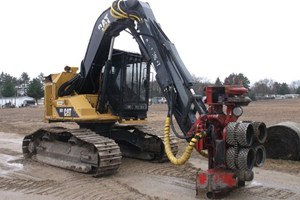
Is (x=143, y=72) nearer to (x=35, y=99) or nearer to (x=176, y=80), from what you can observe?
(x=176, y=80)

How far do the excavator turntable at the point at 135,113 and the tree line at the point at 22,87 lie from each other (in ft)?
144

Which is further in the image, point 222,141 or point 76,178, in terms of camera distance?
point 76,178

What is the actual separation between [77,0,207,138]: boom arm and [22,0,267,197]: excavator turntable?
20 millimetres

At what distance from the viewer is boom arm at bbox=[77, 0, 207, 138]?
788cm

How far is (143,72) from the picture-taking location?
10477mm

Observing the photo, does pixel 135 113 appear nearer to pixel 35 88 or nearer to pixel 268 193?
pixel 268 193

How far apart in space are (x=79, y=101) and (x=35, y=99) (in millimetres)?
83739

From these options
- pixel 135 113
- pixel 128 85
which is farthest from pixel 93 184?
pixel 128 85

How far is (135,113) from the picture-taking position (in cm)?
1041

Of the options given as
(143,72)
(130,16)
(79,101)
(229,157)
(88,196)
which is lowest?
(88,196)

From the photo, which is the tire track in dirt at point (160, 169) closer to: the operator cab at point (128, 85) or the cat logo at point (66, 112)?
the operator cab at point (128, 85)

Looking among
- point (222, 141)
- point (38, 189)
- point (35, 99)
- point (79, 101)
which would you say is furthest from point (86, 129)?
point (35, 99)

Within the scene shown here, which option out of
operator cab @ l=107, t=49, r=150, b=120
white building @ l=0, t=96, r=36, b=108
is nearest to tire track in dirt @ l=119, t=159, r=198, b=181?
operator cab @ l=107, t=49, r=150, b=120

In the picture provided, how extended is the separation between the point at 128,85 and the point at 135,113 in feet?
2.53
